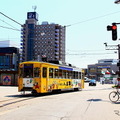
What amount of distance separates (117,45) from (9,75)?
20104 mm

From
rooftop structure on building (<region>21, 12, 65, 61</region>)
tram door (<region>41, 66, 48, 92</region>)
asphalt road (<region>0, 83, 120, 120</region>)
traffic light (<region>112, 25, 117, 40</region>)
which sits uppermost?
rooftop structure on building (<region>21, 12, 65, 61</region>)

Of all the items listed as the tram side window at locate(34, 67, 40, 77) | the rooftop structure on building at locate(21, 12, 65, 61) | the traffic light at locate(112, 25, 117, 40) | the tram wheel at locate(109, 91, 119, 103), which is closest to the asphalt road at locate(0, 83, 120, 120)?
the tram wheel at locate(109, 91, 119, 103)

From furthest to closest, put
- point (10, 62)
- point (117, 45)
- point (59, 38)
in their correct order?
point (59, 38) < point (10, 62) < point (117, 45)

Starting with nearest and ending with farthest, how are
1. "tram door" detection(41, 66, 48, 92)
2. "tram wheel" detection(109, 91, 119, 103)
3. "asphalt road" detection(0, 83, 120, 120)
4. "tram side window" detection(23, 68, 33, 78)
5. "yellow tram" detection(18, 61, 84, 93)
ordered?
"asphalt road" detection(0, 83, 120, 120), "tram wheel" detection(109, 91, 119, 103), "yellow tram" detection(18, 61, 84, 93), "tram door" detection(41, 66, 48, 92), "tram side window" detection(23, 68, 33, 78)

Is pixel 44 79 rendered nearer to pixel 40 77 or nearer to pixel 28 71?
pixel 40 77

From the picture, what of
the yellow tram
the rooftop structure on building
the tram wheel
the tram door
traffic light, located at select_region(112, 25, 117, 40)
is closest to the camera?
traffic light, located at select_region(112, 25, 117, 40)

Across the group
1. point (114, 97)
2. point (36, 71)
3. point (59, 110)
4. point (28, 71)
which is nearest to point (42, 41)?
point (28, 71)

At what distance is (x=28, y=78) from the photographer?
18016 millimetres

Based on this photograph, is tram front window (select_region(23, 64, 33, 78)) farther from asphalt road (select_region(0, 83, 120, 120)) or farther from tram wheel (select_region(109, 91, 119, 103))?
tram wheel (select_region(109, 91, 119, 103))

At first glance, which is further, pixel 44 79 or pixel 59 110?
pixel 44 79

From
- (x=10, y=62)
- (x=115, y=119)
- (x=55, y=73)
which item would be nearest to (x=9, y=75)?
(x=55, y=73)

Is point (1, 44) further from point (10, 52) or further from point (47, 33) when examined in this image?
point (47, 33)

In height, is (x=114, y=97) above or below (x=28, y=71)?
below

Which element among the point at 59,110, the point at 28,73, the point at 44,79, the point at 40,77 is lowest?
the point at 59,110
